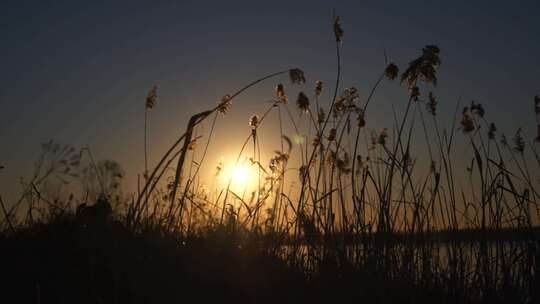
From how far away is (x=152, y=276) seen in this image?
2.02 metres

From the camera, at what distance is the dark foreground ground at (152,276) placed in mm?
1693

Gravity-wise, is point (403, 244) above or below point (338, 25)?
below

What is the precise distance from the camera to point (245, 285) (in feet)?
6.95

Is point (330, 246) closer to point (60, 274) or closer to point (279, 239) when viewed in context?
point (279, 239)

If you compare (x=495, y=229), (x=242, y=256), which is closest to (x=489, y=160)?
(x=495, y=229)

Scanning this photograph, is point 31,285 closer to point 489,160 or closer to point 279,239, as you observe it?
point 279,239

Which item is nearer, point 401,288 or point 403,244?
point 401,288

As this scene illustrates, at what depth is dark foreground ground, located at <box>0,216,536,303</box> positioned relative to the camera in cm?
169

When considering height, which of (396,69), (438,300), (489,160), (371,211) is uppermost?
(396,69)

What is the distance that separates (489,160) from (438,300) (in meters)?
1.65

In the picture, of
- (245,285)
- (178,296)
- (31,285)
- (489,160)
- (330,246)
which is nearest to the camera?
(31,285)

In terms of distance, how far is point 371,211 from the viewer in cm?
365

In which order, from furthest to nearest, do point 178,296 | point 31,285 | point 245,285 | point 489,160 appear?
1. point 489,160
2. point 245,285
3. point 178,296
4. point 31,285

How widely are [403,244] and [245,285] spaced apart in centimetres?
153
